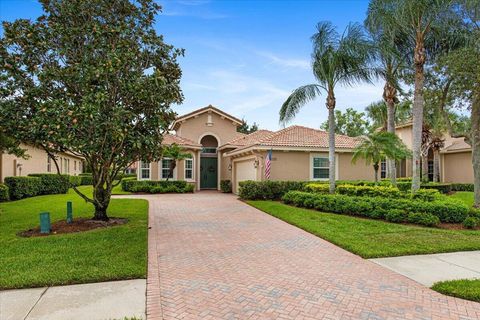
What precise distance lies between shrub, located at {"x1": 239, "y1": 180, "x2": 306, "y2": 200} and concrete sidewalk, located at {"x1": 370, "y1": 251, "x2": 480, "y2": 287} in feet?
34.4

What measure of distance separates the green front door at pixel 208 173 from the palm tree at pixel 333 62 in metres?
13.3

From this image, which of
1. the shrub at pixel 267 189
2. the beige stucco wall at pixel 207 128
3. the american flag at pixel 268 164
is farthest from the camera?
the beige stucco wall at pixel 207 128

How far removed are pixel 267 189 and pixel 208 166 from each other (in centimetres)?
1016

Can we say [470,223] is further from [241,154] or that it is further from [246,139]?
[246,139]

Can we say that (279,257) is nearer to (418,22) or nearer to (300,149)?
(418,22)

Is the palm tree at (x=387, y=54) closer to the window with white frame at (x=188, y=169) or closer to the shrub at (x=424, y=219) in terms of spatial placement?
the shrub at (x=424, y=219)

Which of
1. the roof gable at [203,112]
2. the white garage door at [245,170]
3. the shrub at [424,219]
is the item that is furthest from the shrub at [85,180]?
the shrub at [424,219]

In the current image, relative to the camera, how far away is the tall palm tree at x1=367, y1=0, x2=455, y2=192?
1147cm

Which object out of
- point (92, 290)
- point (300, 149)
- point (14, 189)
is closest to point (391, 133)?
point (300, 149)

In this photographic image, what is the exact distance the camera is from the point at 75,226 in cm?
942

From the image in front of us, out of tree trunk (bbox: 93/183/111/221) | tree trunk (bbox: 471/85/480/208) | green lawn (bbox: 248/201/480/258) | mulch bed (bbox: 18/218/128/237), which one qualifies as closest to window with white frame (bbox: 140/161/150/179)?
mulch bed (bbox: 18/218/128/237)

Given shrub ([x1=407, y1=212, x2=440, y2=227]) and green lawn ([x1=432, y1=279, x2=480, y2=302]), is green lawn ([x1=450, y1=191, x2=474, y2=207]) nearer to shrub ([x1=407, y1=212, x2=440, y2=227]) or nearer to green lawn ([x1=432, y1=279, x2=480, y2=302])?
shrub ([x1=407, y1=212, x2=440, y2=227])

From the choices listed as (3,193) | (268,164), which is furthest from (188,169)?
(3,193)

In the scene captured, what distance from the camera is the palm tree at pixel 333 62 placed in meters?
12.9
